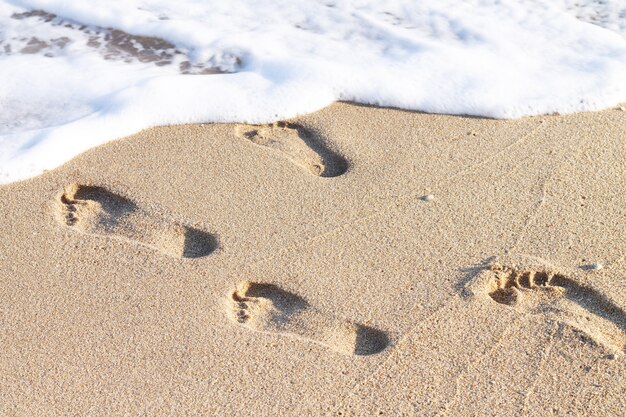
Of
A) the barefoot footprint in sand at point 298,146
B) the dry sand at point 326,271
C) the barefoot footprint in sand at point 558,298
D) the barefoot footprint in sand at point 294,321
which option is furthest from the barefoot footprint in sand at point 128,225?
the barefoot footprint in sand at point 558,298

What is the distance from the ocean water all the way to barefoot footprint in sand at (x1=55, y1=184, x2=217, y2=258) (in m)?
0.28

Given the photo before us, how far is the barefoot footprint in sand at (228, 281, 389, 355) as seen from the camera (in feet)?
7.29

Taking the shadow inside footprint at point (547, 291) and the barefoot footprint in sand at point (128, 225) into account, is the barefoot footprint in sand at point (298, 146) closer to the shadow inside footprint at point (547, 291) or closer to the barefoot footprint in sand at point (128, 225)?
the barefoot footprint in sand at point (128, 225)

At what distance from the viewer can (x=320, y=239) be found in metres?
2.57

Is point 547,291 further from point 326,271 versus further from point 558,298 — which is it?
point 326,271

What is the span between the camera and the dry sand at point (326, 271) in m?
2.07

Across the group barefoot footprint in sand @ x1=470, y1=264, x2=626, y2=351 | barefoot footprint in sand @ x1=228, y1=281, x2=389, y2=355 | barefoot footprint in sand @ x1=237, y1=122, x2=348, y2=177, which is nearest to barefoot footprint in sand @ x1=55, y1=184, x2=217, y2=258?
barefoot footprint in sand @ x1=228, y1=281, x2=389, y2=355

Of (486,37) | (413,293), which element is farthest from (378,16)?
(413,293)

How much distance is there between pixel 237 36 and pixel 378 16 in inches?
30.4

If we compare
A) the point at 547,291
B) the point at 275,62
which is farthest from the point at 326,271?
the point at 275,62

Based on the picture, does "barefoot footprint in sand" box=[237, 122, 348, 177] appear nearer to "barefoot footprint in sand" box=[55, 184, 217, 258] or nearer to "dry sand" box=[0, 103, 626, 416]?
"dry sand" box=[0, 103, 626, 416]

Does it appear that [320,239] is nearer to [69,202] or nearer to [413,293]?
[413,293]

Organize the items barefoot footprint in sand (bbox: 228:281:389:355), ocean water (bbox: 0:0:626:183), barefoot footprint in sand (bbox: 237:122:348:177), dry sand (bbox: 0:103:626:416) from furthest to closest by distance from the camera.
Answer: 1. ocean water (bbox: 0:0:626:183)
2. barefoot footprint in sand (bbox: 237:122:348:177)
3. barefoot footprint in sand (bbox: 228:281:389:355)
4. dry sand (bbox: 0:103:626:416)

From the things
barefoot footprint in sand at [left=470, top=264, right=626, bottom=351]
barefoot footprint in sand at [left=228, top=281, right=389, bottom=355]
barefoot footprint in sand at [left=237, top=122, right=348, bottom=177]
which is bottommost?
barefoot footprint in sand at [left=228, top=281, right=389, bottom=355]
